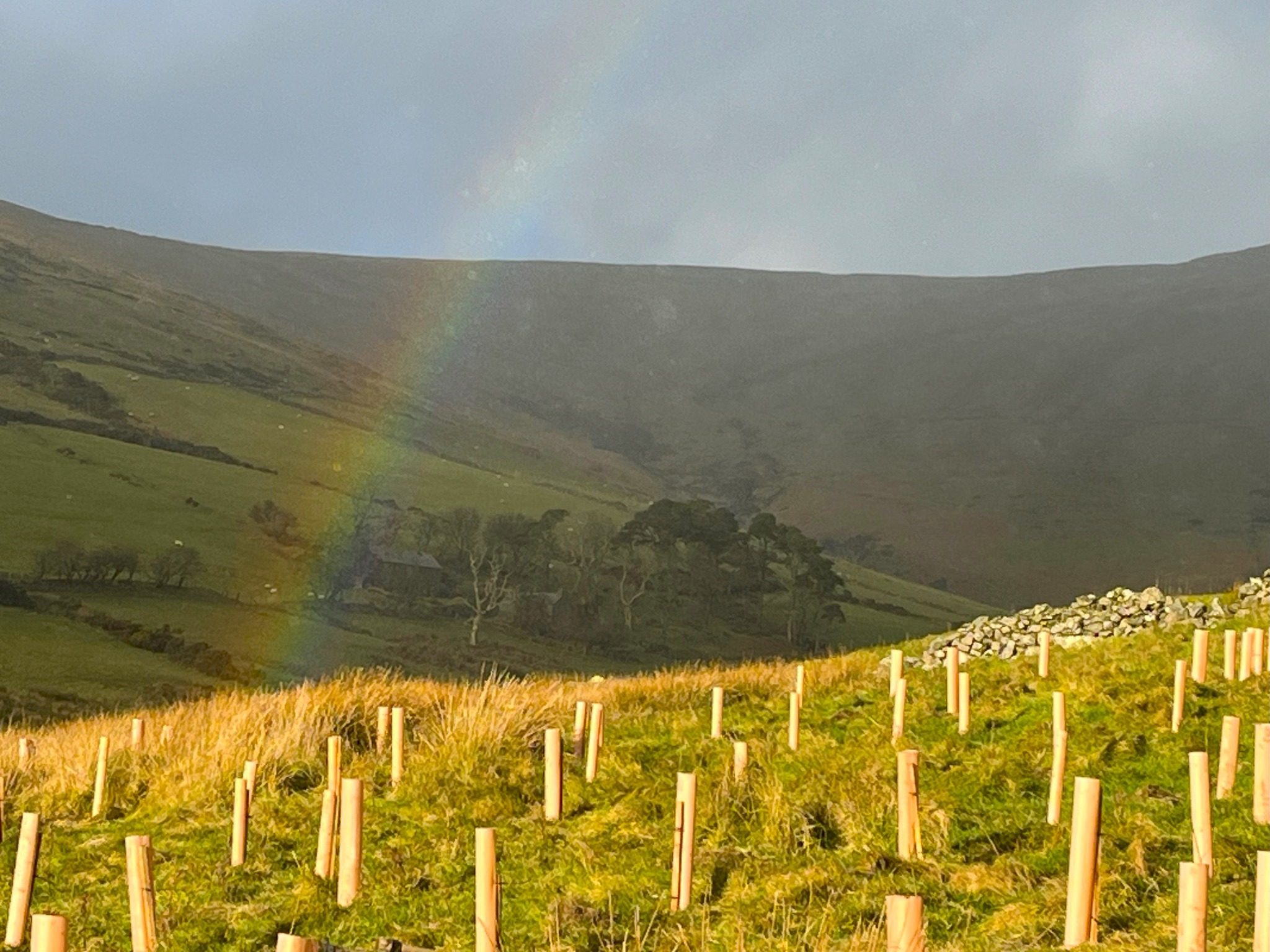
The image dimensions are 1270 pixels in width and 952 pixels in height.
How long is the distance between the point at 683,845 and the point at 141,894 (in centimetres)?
310

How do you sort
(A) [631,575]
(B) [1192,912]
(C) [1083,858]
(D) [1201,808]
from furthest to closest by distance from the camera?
(A) [631,575], (D) [1201,808], (C) [1083,858], (B) [1192,912]

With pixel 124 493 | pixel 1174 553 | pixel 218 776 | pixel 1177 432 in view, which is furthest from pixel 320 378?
pixel 218 776

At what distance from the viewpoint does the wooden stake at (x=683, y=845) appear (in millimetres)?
7309

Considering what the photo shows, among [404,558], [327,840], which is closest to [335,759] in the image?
[327,840]

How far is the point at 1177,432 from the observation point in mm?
198750

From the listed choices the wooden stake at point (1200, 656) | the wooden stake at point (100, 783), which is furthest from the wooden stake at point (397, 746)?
the wooden stake at point (1200, 656)

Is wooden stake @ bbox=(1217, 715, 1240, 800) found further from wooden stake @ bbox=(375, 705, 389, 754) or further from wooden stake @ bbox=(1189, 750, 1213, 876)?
wooden stake @ bbox=(375, 705, 389, 754)

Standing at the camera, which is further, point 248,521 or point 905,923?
point 248,521

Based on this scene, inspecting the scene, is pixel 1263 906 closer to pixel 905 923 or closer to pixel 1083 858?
pixel 1083 858

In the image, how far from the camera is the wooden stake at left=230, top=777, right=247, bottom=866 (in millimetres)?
9414

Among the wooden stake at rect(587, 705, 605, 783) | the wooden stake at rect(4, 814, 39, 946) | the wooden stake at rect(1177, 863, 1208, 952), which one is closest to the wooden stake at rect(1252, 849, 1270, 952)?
the wooden stake at rect(1177, 863, 1208, 952)

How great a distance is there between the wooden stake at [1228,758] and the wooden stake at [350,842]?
6.36m

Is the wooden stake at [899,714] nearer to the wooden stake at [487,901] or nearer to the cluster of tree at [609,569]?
the wooden stake at [487,901]

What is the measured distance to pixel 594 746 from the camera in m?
11.6
